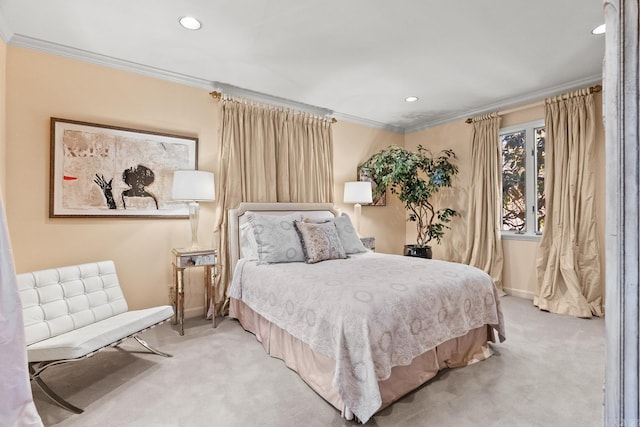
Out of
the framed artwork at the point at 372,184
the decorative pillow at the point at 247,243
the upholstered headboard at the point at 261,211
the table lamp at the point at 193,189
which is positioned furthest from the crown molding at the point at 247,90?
the decorative pillow at the point at 247,243

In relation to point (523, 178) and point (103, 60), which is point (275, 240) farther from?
point (523, 178)

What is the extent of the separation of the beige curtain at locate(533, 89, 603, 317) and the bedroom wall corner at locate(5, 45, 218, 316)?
3967 mm

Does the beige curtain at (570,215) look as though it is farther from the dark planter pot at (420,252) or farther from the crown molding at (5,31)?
the crown molding at (5,31)

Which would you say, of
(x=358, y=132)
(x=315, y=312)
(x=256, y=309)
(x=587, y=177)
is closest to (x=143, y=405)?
(x=256, y=309)

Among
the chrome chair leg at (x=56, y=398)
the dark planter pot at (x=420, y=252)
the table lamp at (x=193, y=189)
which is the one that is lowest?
the chrome chair leg at (x=56, y=398)

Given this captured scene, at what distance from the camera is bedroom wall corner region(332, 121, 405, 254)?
15.5 feet

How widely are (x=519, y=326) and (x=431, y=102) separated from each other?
2.89 meters

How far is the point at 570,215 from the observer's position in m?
3.53

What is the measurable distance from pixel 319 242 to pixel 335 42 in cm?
177

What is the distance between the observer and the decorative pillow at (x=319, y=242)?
9.49ft

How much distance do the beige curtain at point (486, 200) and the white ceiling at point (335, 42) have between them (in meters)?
0.63

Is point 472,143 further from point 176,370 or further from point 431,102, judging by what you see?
point 176,370

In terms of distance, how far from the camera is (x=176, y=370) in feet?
7.43

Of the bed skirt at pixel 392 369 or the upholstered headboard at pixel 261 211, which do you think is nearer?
the bed skirt at pixel 392 369
